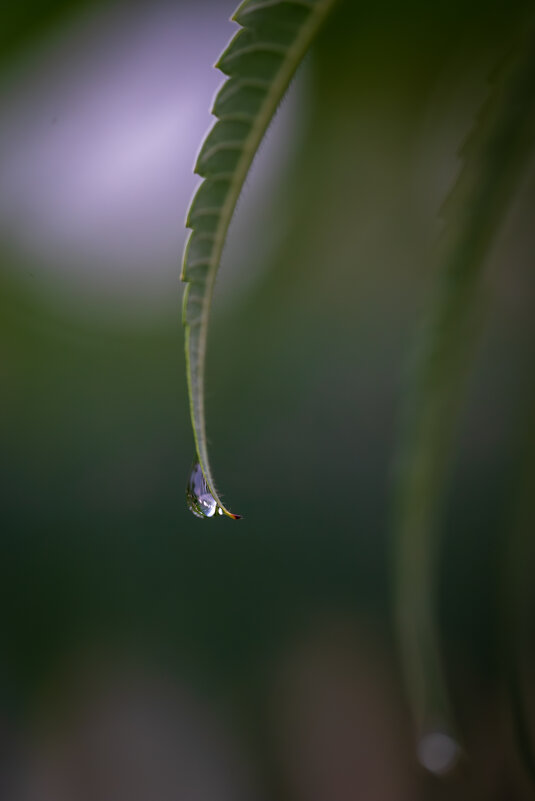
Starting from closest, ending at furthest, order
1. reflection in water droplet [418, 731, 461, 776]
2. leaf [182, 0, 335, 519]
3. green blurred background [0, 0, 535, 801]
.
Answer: leaf [182, 0, 335, 519]
reflection in water droplet [418, 731, 461, 776]
green blurred background [0, 0, 535, 801]

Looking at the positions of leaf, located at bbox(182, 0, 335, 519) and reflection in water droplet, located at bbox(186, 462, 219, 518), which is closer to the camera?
leaf, located at bbox(182, 0, 335, 519)

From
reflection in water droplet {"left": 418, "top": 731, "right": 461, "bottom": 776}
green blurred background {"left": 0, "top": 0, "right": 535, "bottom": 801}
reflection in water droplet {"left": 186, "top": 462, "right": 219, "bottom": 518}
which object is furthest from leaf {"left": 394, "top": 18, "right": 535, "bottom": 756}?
green blurred background {"left": 0, "top": 0, "right": 535, "bottom": 801}

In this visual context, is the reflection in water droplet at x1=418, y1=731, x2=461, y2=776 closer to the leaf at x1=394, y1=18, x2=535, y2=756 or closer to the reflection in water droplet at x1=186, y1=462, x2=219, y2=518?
the leaf at x1=394, y1=18, x2=535, y2=756

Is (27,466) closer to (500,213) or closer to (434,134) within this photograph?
(434,134)

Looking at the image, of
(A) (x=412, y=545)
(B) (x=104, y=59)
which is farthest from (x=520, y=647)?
(B) (x=104, y=59)

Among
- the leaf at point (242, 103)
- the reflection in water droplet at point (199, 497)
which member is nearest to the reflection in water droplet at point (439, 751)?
the reflection in water droplet at point (199, 497)

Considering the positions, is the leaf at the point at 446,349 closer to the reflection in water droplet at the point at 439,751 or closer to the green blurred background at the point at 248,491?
the reflection in water droplet at the point at 439,751
